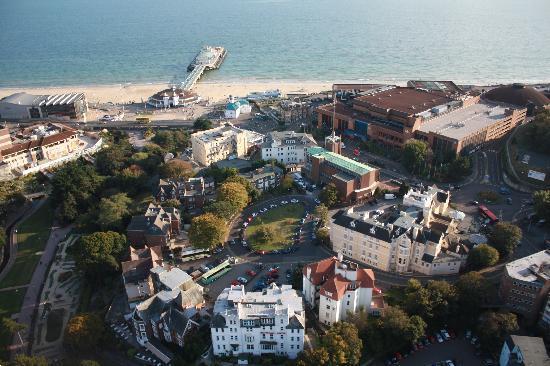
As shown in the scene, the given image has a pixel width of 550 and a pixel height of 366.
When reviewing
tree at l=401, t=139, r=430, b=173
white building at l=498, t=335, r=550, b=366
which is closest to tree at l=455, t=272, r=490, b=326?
white building at l=498, t=335, r=550, b=366

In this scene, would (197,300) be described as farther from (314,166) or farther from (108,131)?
(108,131)

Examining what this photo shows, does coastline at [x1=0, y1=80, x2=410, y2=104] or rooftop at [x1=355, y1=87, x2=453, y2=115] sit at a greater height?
rooftop at [x1=355, y1=87, x2=453, y2=115]

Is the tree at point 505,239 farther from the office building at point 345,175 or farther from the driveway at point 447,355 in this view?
the office building at point 345,175

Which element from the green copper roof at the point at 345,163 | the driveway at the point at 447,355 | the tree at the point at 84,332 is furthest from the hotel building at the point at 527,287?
the tree at the point at 84,332

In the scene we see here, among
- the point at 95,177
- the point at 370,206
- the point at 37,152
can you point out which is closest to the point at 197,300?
the point at 370,206

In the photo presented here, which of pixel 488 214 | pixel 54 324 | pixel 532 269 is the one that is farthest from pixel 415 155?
pixel 54 324

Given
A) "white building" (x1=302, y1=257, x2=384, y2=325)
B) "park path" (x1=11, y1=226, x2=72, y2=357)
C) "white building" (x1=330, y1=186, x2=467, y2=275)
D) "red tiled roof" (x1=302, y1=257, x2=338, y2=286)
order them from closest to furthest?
"white building" (x1=302, y1=257, x2=384, y2=325) → "red tiled roof" (x1=302, y1=257, x2=338, y2=286) → "park path" (x1=11, y1=226, x2=72, y2=357) → "white building" (x1=330, y1=186, x2=467, y2=275)

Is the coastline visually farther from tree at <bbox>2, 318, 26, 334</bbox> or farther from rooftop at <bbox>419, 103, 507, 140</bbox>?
tree at <bbox>2, 318, 26, 334</bbox>

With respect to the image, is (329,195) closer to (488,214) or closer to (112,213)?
(488,214)
